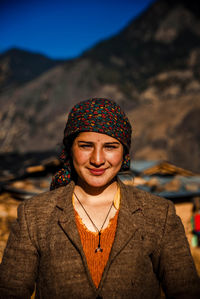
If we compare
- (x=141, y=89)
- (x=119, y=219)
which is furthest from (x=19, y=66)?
(x=119, y=219)

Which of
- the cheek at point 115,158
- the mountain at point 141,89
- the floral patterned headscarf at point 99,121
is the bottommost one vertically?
the cheek at point 115,158

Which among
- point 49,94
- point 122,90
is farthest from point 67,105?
point 122,90

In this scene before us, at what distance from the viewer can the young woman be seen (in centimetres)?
151

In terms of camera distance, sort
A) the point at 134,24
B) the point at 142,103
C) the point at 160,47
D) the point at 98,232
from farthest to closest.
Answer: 1. the point at 134,24
2. the point at 160,47
3. the point at 142,103
4. the point at 98,232

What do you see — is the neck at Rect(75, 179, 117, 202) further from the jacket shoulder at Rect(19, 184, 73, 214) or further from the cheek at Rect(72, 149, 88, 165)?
the cheek at Rect(72, 149, 88, 165)

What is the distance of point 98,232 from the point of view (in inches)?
65.7

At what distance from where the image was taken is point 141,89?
4003 cm

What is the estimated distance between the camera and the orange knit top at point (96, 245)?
1556mm

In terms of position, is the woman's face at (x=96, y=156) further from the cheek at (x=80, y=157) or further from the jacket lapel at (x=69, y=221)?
the jacket lapel at (x=69, y=221)

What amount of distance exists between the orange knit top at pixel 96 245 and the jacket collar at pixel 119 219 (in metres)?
0.06

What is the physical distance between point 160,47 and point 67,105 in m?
25.2

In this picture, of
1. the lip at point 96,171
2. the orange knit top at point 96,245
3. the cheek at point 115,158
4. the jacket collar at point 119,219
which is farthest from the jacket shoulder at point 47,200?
the cheek at point 115,158

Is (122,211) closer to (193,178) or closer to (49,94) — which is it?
(193,178)

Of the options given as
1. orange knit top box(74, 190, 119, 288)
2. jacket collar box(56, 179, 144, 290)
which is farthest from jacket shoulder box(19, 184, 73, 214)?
orange knit top box(74, 190, 119, 288)
